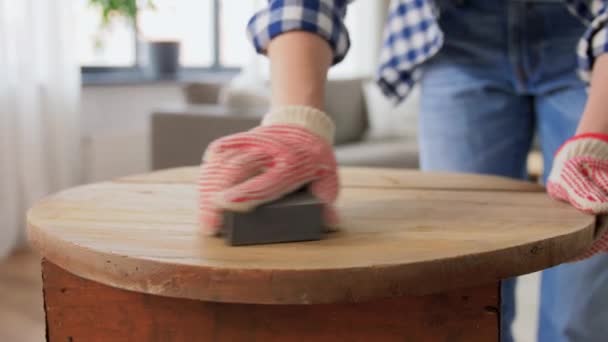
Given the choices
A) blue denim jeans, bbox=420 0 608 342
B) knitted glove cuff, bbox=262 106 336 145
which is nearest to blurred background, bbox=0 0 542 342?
blue denim jeans, bbox=420 0 608 342

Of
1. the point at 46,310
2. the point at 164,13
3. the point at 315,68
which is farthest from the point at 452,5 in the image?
the point at 164,13

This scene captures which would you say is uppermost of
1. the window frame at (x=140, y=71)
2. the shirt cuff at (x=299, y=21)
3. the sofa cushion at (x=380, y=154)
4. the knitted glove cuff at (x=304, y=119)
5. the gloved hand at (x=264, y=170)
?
the shirt cuff at (x=299, y=21)

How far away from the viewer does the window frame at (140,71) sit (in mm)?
3881

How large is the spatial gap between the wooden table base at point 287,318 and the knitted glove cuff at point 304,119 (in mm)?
183

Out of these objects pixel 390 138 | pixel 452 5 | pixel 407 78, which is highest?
pixel 452 5

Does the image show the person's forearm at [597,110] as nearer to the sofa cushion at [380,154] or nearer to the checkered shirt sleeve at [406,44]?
the checkered shirt sleeve at [406,44]

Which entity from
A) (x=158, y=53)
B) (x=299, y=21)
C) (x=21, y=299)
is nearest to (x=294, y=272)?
(x=299, y=21)

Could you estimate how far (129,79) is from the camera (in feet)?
13.0

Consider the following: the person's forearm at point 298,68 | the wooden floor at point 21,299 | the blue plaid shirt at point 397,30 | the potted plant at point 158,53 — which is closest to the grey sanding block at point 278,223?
the person's forearm at point 298,68

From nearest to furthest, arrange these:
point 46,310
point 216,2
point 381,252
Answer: point 381,252, point 46,310, point 216,2

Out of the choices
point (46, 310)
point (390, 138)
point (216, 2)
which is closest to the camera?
point (46, 310)

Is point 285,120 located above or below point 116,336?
above

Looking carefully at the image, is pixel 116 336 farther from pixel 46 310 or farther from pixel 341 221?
pixel 341 221

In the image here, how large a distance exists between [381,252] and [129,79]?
11.6 ft
